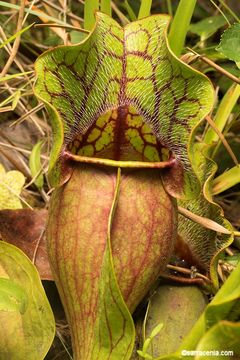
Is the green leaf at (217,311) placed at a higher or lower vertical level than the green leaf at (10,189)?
higher

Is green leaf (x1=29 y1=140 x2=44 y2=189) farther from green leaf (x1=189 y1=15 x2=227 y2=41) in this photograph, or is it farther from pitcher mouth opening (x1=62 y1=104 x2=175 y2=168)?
green leaf (x1=189 y1=15 x2=227 y2=41)

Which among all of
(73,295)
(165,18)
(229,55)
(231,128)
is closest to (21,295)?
(73,295)

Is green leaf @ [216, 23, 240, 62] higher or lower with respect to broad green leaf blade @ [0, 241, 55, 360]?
higher

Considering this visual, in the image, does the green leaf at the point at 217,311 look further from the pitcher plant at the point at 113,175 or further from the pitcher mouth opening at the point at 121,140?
the pitcher mouth opening at the point at 121,140

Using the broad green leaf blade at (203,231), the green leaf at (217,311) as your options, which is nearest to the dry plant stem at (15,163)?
the broad green leaf blade at (203,231)

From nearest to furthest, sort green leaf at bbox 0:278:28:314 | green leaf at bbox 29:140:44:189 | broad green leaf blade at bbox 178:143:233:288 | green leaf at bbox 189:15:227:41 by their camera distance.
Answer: green leaf at bbox 0:278:28:314
broad green leaf blade at bbox 178:143:233:288
green leaf at bbox 29:140:44:189
green leaf at bbox 189:15:227:41

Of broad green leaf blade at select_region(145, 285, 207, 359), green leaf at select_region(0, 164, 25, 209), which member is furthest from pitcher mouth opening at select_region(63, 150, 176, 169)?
green leaf at select_region(0, 164, 25, 209)

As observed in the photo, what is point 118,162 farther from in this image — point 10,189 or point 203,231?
point 10,189
